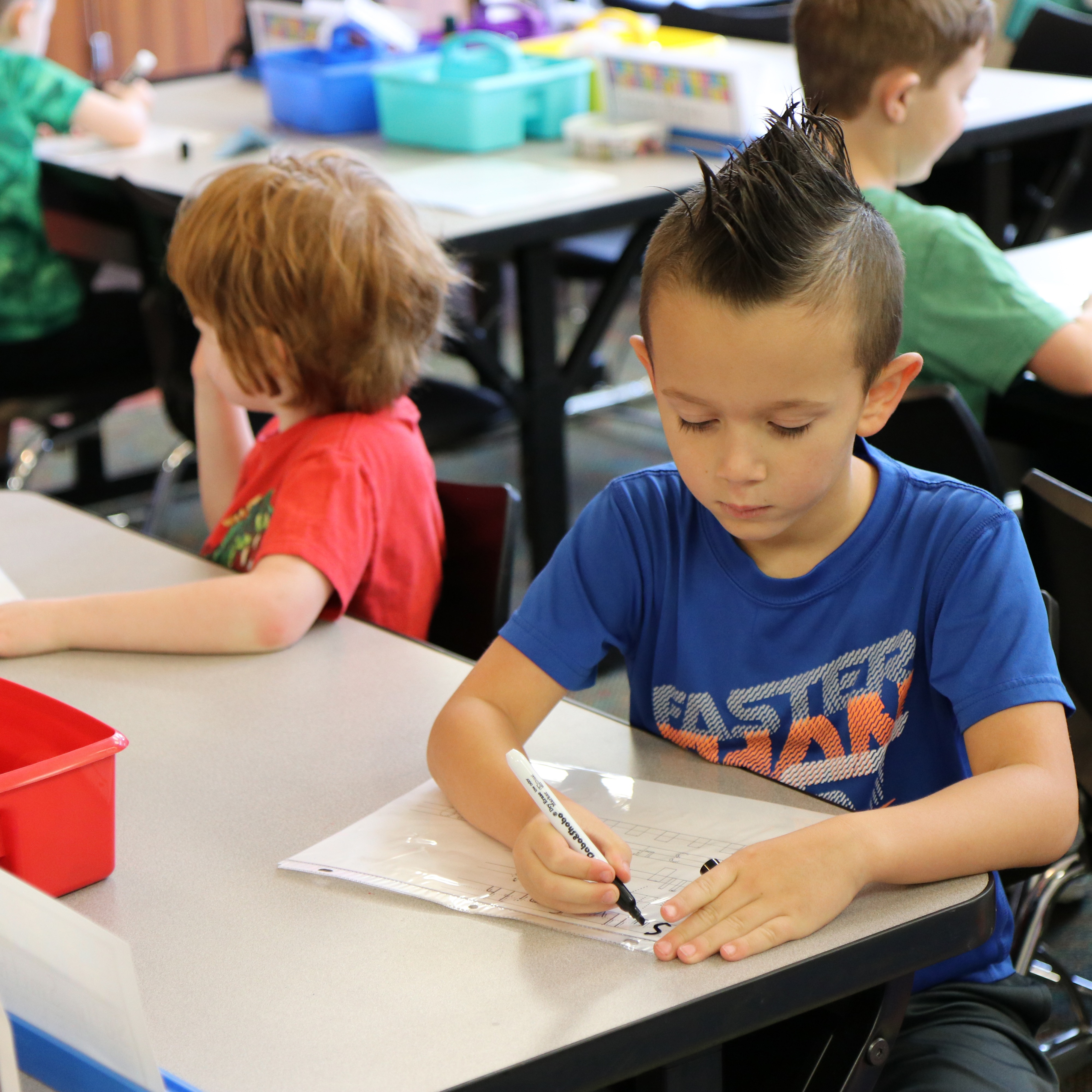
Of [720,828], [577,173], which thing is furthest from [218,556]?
[577,173]

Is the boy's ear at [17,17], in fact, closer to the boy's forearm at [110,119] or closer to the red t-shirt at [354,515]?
the boy's forearm at [110,119]

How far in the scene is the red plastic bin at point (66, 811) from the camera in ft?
2.74

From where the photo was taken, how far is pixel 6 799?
2.71ft

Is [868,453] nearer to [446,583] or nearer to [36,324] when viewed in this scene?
[446,583]

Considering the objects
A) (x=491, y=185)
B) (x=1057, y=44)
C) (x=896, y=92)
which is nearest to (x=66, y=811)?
(x=896, y=92)

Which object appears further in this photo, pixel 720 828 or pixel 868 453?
pixel 868 453

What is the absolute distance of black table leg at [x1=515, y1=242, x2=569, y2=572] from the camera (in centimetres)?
237

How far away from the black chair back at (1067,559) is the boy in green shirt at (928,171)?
0.50 meters

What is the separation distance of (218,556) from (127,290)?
163cm

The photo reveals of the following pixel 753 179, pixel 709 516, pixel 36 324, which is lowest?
pixel 36 324

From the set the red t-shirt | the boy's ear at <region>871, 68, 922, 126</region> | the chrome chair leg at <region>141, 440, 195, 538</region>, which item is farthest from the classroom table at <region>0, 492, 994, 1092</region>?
the chrome chair leg at <region>141, 440, 195, 538</region>

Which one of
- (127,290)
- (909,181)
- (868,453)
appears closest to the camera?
(868,453)

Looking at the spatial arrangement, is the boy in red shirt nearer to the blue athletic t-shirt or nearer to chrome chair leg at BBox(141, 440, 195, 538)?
the blue athletic t-shirt

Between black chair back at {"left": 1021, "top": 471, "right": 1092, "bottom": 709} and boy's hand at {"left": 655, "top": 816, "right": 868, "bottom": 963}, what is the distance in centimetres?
43
